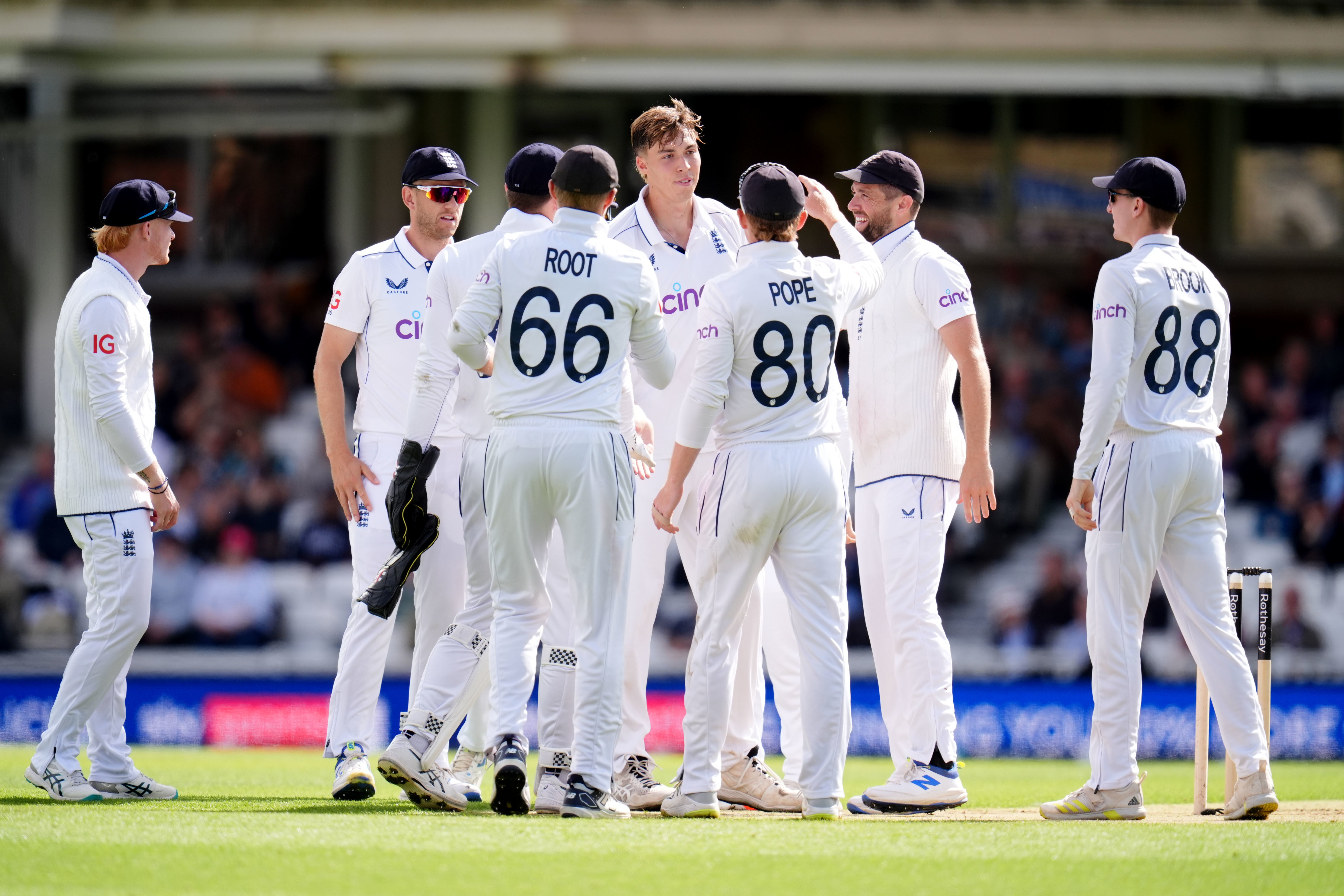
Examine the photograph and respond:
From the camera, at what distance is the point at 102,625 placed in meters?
6.28

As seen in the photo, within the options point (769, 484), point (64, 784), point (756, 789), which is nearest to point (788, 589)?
point (769, 484)

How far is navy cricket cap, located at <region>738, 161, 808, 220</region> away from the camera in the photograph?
5871mm

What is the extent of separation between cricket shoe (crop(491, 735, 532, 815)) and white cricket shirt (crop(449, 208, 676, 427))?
117cm

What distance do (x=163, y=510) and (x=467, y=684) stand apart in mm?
1483

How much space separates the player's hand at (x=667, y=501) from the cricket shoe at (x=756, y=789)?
1138mm

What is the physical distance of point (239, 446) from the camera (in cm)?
1579

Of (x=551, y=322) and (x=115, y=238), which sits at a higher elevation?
(x=115, y=238)

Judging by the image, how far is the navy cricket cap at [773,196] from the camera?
231 inches

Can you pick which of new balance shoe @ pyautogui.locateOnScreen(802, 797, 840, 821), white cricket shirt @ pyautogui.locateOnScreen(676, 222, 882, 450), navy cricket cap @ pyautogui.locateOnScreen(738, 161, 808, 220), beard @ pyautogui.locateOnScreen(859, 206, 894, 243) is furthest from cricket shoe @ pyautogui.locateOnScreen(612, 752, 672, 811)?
beard @ pyautogui.locateOnScreen(859, 206, 894, 243)

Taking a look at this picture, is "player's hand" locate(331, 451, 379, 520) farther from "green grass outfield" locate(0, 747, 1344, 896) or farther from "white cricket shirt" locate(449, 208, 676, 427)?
"green grass outfield" locate(0, 747, 1344, 896)

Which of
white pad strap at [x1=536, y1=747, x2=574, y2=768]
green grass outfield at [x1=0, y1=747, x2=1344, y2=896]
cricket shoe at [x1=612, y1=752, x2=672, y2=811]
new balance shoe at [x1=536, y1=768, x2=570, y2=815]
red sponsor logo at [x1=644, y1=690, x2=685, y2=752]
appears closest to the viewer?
green grass outfield at [x1=0, y1=747, x2=1344, y2=896]

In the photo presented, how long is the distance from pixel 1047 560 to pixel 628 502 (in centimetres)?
905

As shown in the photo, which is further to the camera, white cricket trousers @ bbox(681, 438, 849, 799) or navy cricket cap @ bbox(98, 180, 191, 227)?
navy cricket cap @ bbox(98, 180, 191, 227)

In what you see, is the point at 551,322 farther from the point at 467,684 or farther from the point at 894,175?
the point at 894,175
